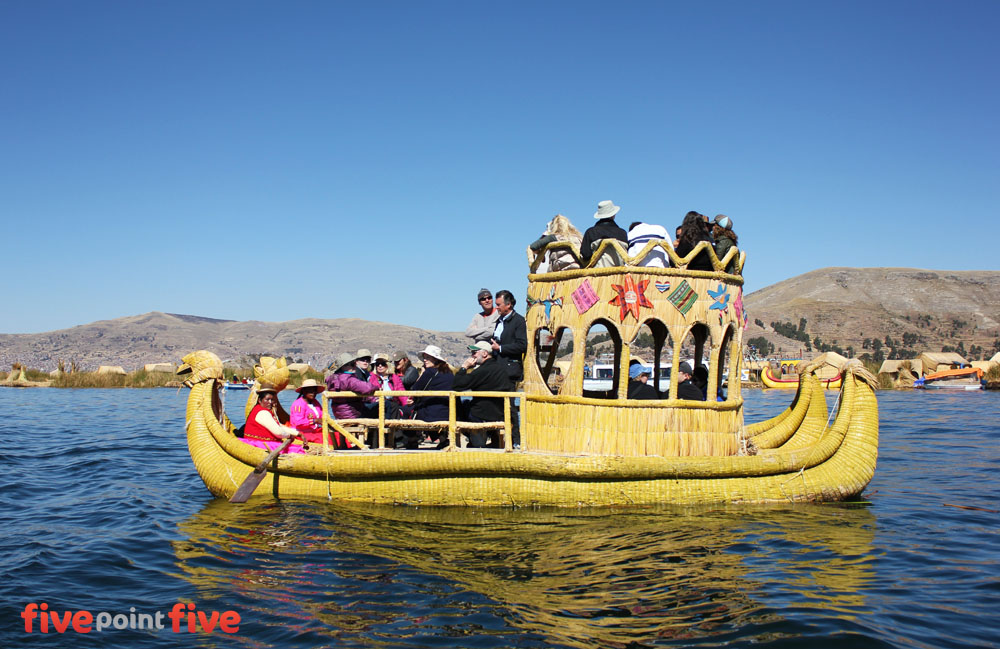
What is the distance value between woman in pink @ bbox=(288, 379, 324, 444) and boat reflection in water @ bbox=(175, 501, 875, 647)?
1.37 meters

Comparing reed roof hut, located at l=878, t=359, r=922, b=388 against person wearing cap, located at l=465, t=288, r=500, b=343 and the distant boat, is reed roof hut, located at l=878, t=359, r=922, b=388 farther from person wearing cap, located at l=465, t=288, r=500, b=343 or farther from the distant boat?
person wearing cap, located at l=465, t=288, r=500, b=343

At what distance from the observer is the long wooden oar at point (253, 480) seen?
10.5 m

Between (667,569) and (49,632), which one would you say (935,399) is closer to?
(667,569)

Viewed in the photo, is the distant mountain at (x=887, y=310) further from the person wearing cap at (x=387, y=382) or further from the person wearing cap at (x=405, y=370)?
the person wearing cap at (x=405, y=370)

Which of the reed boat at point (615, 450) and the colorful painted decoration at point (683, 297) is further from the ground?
the colorful painted decoration at point (683, 297)

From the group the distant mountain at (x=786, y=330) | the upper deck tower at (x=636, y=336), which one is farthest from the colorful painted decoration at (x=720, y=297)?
the distant mountain at (x=786, y=330)

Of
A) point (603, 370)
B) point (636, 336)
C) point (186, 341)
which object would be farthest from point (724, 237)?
point (186, 341)

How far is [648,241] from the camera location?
34.0ft

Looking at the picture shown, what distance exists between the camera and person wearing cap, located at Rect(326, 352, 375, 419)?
11273mm

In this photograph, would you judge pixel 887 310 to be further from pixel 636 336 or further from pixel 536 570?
pixel 536 570

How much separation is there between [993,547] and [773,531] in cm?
259

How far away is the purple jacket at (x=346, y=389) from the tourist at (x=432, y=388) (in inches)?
35.2

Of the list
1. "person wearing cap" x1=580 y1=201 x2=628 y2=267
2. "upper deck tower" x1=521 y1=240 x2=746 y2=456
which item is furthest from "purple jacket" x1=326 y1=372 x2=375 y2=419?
"person wearing cap" x1=580 y1=201 x2=628 y2=267

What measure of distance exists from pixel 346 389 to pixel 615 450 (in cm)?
442
